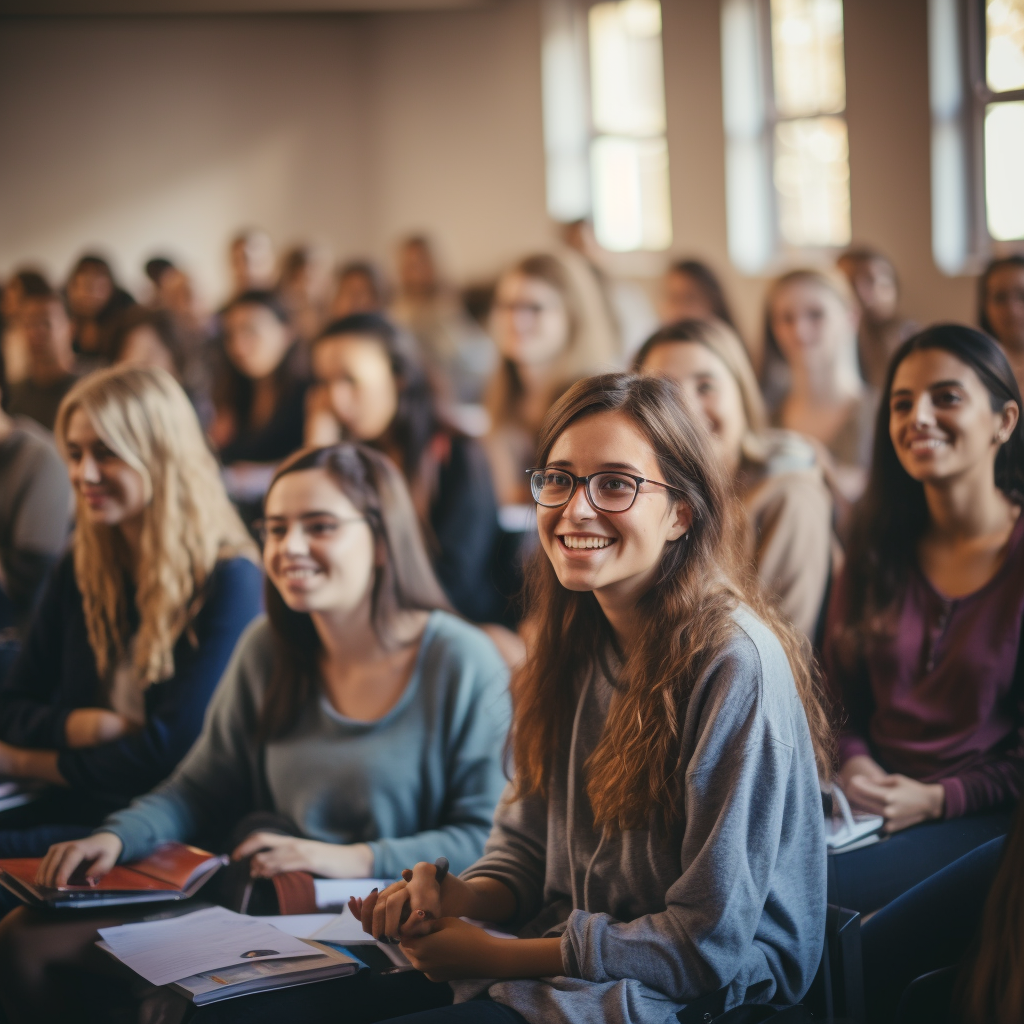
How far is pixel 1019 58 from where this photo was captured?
672cm

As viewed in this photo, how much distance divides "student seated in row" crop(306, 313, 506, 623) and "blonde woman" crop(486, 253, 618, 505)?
604 millimetres

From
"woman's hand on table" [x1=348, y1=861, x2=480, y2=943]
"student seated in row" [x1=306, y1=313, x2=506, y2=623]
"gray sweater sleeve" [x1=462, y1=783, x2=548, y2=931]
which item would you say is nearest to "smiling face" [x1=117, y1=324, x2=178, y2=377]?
"student seated in row" [x1=306, y1=313, x2=506, y2=623]

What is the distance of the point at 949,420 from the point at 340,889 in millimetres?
1394

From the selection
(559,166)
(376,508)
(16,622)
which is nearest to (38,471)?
(16,622)

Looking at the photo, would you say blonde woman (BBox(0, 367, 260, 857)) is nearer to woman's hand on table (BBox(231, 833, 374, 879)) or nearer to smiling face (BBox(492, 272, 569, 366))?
woman's hand on table (BBox(231, 833, 374, 879))

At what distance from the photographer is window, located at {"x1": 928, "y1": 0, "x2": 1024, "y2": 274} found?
6781 millimetres

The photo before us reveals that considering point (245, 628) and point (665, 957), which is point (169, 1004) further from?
point (245, 628)

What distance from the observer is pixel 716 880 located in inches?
54.6

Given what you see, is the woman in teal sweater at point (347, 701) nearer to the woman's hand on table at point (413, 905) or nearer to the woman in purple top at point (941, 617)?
the woman's hand on table at point (413, 905)

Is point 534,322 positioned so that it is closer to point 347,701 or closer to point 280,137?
point 347,701

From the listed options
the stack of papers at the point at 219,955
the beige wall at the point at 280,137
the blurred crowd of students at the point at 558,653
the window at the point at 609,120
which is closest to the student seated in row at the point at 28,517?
the blurred crowd of students at the point at 558,653

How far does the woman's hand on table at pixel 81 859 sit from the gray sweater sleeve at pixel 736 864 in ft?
3.04

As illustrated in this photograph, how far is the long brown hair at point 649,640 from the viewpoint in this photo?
1504mm

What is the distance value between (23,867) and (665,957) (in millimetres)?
1215
